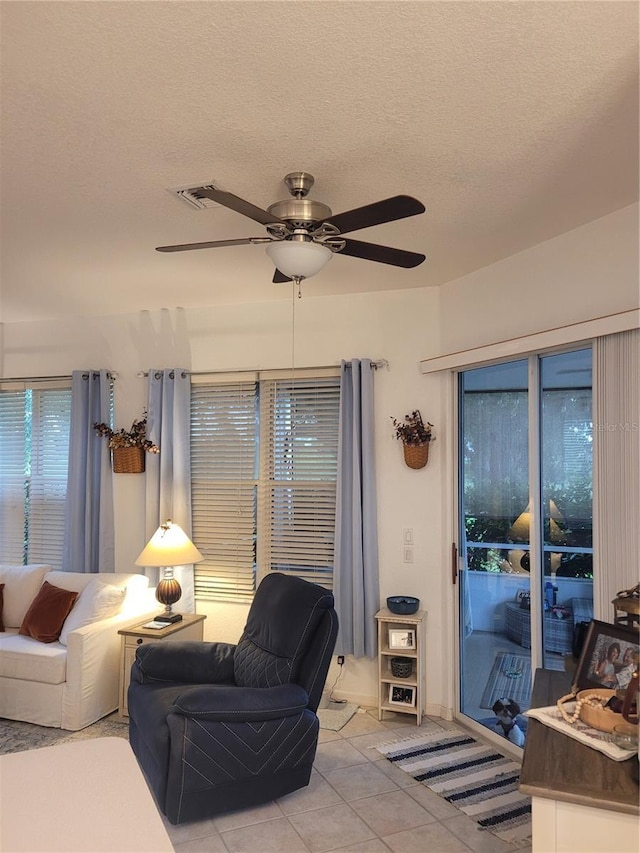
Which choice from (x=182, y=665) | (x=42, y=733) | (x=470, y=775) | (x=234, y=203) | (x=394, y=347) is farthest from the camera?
(x=394, y=347)

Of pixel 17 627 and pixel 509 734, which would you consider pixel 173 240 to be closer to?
pixel 17 627

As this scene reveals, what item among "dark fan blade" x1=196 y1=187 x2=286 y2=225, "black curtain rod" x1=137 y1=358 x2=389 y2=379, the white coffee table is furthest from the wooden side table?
"dark fan blade" x1=196 y1=187 x2=286 y2=225

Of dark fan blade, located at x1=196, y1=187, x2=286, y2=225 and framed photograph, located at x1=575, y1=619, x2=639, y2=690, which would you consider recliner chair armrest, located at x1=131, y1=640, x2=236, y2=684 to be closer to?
framed photograph, located at x1=575, y1=619, x2=639, y2=690

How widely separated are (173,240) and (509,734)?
3291 mm

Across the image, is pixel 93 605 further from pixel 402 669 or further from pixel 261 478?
pixel 402 669

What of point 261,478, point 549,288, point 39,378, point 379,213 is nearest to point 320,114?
point 379,213

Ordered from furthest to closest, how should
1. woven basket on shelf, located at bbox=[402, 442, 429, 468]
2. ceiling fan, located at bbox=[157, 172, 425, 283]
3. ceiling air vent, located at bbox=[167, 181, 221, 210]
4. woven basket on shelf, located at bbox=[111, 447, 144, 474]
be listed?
woven basket on shelf, located at bbox=[111, 447, 144, 474] → woven basket on shelf, located at bbox=[402, 442, 429, 468] → ceiling air vent, located at bbox=[167, 181, 221, 210] → ceiling fan, located at bbox=[157, 172, 425, 283]

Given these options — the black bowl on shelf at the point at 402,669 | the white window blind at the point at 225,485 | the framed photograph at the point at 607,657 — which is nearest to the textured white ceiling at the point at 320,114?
the white window blind at the point at 225,485

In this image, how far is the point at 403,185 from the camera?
2820mm

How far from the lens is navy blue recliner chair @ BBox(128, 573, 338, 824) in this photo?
2.93 m

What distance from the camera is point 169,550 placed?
449 cm

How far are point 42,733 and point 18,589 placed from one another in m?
1.05

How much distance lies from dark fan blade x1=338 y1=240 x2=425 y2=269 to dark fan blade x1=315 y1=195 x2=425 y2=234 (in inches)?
6.0

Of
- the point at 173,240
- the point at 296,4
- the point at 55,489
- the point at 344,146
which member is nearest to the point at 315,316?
the point at 173,240
